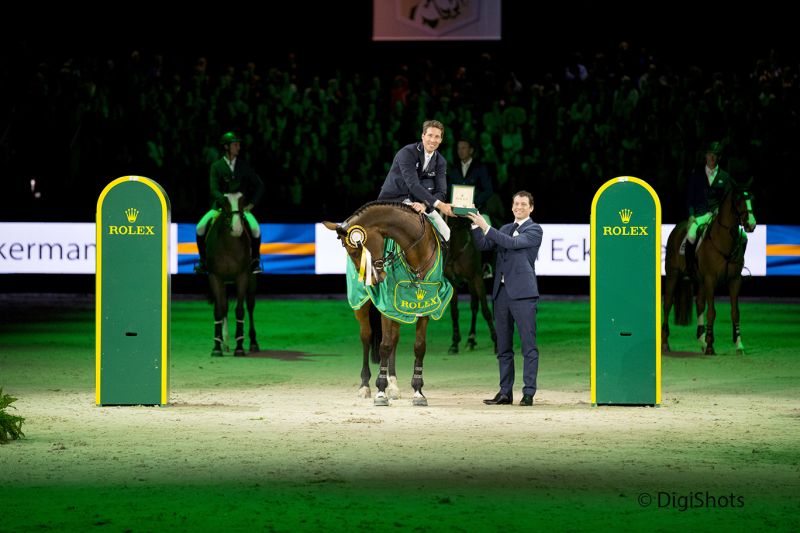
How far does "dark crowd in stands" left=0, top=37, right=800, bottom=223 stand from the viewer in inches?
948

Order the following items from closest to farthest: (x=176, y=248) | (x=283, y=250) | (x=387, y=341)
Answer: (x=387, y=341)
(x=176, y=248)
(x=283, y=250)

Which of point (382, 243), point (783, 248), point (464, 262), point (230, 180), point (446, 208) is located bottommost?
point (464, 262)

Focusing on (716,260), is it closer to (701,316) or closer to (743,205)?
(743,205)

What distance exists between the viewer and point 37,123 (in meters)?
25.0

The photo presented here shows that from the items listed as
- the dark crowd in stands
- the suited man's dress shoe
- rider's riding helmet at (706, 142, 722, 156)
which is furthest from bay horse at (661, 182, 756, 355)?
the dark crowd in stands

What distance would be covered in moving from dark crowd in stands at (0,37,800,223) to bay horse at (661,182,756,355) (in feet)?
19.6

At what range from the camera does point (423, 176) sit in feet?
39.5

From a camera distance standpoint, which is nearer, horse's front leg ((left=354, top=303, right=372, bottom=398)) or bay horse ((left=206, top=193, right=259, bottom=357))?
horse's front leg ((left=354, top=303, right=372, bottom=398))

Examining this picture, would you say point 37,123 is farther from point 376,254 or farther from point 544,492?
point 544,492

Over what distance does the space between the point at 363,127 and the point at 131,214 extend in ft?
50.3

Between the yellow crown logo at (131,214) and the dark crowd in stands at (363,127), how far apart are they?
41.1ft

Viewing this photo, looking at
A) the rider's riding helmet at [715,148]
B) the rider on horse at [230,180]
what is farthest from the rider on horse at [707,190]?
the rider on horse at [230,180]

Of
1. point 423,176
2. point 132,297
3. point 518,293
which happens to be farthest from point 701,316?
point 132,297

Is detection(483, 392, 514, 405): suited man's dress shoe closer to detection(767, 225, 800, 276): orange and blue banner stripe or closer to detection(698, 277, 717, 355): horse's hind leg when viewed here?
detection(698, 277, 717, 355): horse's hind leg
